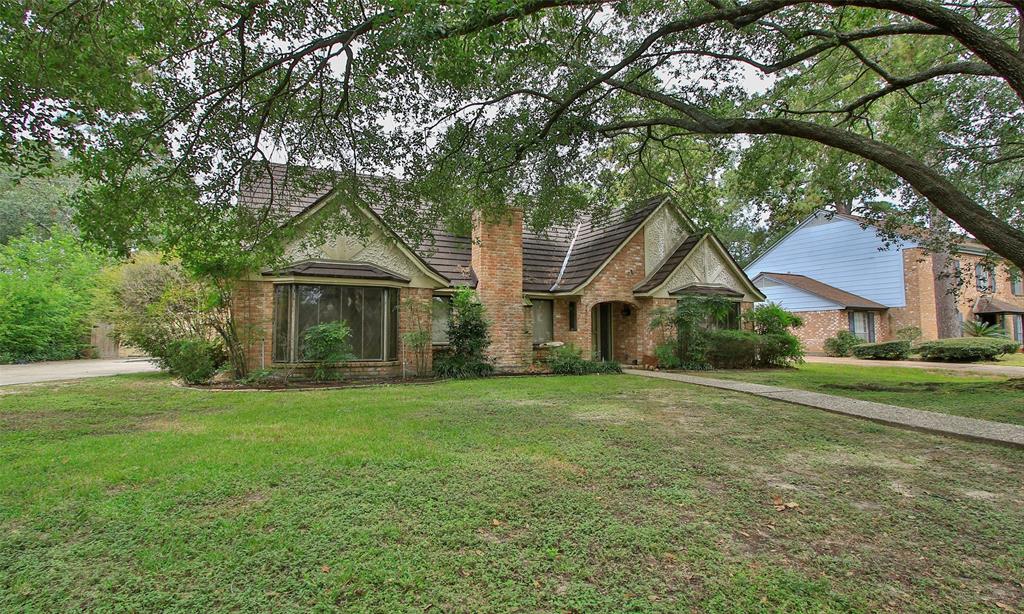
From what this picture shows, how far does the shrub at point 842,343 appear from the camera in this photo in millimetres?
24406

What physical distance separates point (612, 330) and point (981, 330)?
20.8 m

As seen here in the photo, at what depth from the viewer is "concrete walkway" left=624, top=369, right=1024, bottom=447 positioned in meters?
5.93

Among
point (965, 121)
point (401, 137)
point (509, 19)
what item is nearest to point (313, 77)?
point (401, 137)

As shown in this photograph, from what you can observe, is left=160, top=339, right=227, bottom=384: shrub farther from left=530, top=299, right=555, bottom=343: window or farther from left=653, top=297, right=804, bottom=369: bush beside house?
left=653, top=297, right=804, bottom=369: bush beside house

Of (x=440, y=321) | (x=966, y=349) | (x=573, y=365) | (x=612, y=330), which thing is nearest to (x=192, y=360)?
(x=440, y=321)

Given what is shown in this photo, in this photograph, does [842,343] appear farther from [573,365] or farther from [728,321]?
[573,365]

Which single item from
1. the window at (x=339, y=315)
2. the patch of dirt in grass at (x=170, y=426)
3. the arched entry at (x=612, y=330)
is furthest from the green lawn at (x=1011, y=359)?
the patch of dirt in grass at (x=170, y=426)

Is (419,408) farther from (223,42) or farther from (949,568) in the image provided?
(949,568)

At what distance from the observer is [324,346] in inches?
442

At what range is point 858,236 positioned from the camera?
27.8 m

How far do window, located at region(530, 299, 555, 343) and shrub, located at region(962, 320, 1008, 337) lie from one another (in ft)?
76.1

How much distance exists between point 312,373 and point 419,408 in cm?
524

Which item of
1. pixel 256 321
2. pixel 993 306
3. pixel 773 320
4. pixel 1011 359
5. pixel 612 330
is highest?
pixel 993 306

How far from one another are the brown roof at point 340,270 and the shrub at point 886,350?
21805 mm
